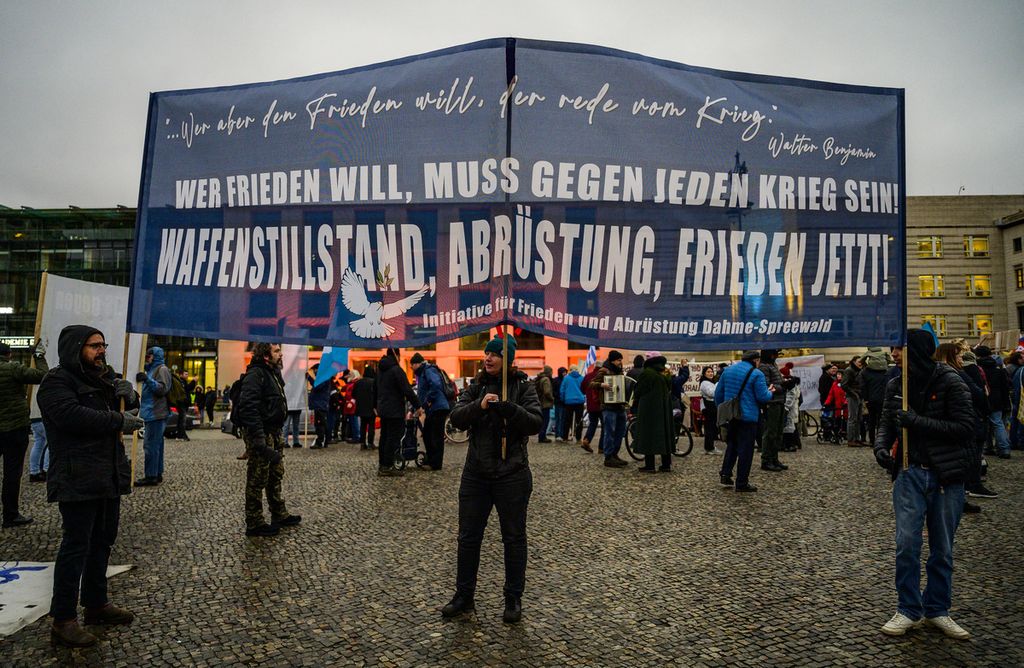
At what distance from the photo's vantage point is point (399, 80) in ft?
16.7

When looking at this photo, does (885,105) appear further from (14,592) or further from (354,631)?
(14,592)

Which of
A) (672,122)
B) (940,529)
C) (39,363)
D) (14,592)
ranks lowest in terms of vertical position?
(14,592)

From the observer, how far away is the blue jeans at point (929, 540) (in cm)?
457

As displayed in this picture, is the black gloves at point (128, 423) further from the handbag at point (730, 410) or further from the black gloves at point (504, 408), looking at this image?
the handbag at point (730, 410)

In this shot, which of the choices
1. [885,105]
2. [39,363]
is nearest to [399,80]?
[885,105]

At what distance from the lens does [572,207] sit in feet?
16.1

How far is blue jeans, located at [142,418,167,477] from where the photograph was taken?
10906mm

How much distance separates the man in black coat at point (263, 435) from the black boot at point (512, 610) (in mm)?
3478

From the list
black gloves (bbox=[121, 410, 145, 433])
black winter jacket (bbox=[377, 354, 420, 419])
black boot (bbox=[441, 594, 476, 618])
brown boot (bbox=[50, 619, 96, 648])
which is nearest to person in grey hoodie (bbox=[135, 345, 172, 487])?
black winter jacket (bbox=[377, 354, 420, 419])

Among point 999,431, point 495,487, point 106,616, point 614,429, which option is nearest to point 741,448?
point 614,429

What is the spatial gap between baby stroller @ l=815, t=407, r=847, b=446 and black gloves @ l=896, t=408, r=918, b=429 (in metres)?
14.1

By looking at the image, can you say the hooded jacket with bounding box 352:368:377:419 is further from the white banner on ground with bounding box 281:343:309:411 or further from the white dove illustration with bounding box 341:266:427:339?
the white dove illustration with bounding box 341:266:427:339

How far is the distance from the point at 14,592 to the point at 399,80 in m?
4.79

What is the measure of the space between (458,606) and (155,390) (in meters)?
7.81
